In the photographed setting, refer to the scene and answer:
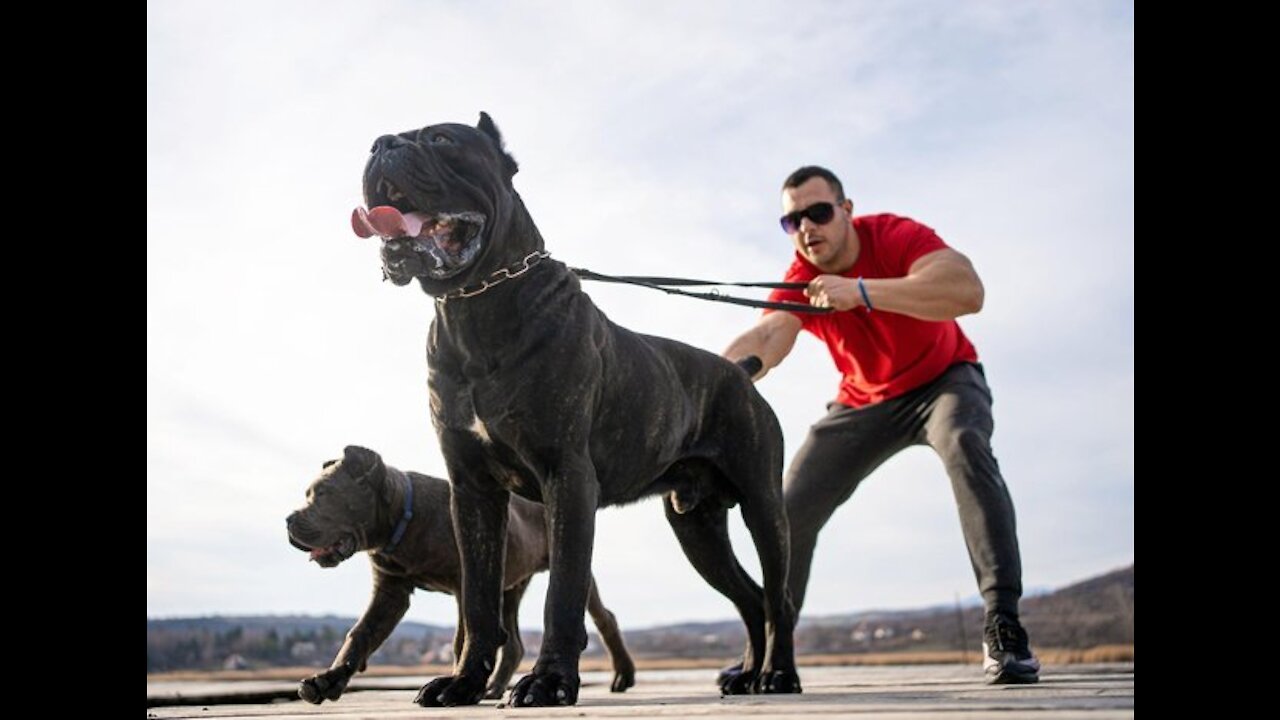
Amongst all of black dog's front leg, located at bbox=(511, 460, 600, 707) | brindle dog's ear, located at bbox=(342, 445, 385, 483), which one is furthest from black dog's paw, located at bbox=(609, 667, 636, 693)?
black dog's front leg, located at bbox=(511, 460, 600, 707)

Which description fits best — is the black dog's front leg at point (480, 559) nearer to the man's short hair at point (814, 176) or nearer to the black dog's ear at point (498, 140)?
the black dog's ear at point (498, 140)

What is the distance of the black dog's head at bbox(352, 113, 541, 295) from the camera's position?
4.01 meters

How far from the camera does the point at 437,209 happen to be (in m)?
4.05

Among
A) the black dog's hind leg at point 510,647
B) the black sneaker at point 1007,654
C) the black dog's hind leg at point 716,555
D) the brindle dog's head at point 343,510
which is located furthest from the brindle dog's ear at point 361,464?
the black sneaker at point 1007,654

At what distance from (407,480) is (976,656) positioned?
21.9 feet

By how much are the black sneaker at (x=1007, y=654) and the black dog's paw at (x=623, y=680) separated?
2.67m

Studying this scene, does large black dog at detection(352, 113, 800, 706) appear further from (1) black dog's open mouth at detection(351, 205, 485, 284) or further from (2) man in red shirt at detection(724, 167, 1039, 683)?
(2) man in red shirt at detection(724, 167, 1039, 683)

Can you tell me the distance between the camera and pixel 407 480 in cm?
616

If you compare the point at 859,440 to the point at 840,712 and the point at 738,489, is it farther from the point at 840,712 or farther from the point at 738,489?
the point at 840,712

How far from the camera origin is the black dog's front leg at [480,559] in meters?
4.23

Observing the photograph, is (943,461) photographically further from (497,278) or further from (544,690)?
(544,690)

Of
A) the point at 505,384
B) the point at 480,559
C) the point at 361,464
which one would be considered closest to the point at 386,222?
the point at 505,384
